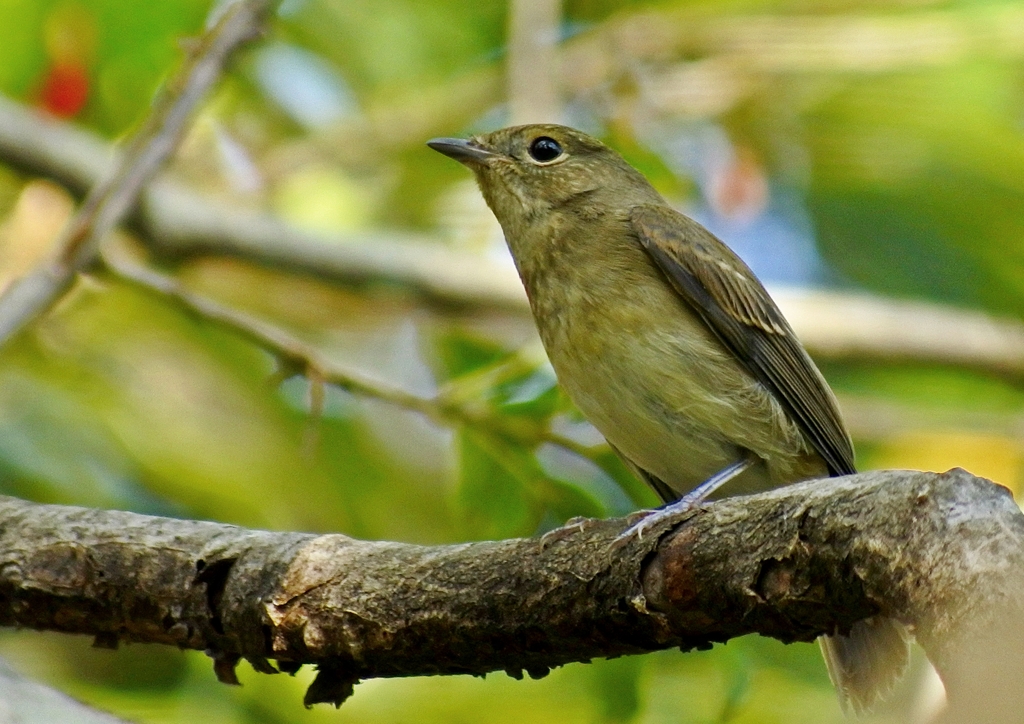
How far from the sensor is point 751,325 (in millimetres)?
4875

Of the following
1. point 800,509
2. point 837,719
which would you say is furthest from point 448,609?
point 837,719

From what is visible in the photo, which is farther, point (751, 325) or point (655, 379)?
point (751, 325)

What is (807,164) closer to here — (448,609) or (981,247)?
(981,247)

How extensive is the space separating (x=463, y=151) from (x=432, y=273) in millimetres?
1020

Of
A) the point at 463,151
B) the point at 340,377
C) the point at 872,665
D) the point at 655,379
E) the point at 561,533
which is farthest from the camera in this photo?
the point at 463,151

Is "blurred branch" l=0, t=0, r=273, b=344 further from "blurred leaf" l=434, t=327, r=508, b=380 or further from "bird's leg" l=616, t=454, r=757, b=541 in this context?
"bird's leg" l=616, t=454, r=757, b=541

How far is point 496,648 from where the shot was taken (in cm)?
317

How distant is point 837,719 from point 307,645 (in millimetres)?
2148

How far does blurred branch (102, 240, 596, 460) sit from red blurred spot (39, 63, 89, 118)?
5.38 ft

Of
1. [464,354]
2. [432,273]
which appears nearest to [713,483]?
[464,354]

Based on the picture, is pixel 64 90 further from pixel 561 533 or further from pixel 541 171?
pixel 561 533

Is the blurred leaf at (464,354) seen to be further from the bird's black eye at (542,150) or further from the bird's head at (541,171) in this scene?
the bird's black eye at (542,150)

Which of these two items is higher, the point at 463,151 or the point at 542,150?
the point at 542,150

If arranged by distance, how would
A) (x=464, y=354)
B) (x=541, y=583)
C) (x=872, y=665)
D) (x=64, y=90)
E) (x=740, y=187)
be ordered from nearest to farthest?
(x=541, y=583) < (x=872, y=665) < (x=464, y=354) < (x=64, y=90) < (x=740, y=187)
